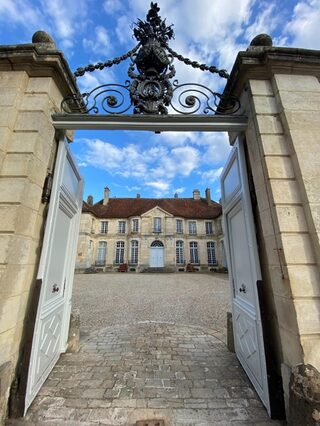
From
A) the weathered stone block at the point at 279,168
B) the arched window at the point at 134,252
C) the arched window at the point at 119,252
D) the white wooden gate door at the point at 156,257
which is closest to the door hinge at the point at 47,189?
the weathered stone block at the point at 279,168

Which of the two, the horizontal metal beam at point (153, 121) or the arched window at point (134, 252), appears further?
the arched window at point (134, 252)

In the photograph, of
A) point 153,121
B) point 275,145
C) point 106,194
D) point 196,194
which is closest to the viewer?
point 275,145

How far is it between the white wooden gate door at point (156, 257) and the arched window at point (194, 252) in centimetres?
352

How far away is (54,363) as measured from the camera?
260cm

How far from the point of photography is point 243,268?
102 inches

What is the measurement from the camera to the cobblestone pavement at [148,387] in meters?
1.78

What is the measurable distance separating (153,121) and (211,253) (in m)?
22.4

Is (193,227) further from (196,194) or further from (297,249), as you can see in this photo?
(297,249)

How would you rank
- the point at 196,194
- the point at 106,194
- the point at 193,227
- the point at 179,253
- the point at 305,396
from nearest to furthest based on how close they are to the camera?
the point at 305,396
the point at 179,253
the point at 193,227
the point at 106,194
the point at 196,194

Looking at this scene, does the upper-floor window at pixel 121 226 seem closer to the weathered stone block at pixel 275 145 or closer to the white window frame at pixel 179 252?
the white window frame at pixel 179 252

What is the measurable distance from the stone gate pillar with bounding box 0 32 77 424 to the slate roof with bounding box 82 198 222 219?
69.5 feet

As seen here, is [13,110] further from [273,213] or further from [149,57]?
[273,213]

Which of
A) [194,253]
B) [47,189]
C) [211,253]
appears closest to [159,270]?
[194,253]

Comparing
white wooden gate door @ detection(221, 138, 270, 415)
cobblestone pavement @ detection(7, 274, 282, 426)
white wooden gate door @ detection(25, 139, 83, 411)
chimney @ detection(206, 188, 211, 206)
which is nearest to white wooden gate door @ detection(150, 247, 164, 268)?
chimney @ detection(206, 188, 211, 206)
